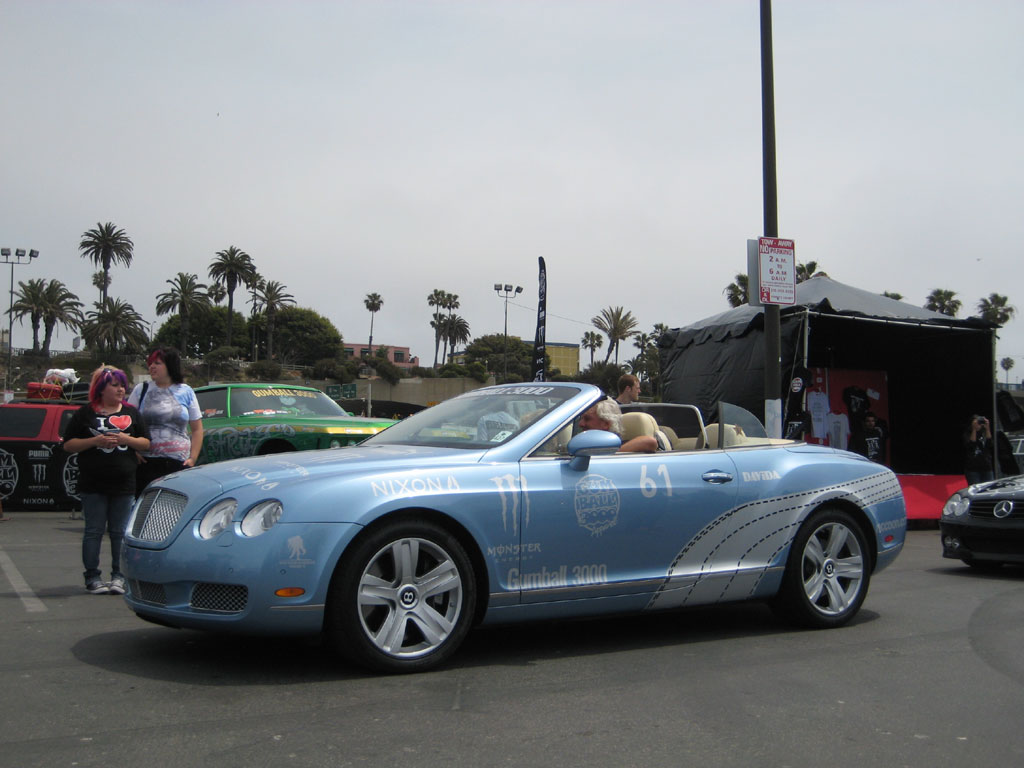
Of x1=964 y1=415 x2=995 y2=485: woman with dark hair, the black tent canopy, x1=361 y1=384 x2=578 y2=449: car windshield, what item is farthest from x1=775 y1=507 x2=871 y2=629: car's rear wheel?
x1=964 y1=415 x2=995 y2=485: woman with dark hair

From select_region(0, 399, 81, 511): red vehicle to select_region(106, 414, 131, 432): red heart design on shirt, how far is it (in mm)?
6673

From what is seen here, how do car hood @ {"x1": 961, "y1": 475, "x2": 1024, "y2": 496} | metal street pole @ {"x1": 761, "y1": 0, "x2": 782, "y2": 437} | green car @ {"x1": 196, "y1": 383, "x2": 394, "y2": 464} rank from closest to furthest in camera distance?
car hood @ {"x1": 961, "y1": 475, "x2": 1024, "y2": 496}
green car @ {"x1": 196, "y1": 383, "x2": 394, "y2": 464}
metal street pole @ {"x1": 761, "y1": 0, "x2": 782, "y2": 437}

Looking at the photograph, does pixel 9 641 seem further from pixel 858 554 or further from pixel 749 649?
pixel 858 554

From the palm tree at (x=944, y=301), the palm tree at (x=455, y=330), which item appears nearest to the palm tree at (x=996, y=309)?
the palm tree at (x=944, y=301)

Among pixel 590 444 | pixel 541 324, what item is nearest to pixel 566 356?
pixel 541 324

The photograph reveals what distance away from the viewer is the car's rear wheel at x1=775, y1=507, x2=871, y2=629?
566 centimetres

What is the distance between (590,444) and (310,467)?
1363mm

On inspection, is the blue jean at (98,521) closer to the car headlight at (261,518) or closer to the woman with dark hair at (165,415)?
the woman with dark hair at (165,415)

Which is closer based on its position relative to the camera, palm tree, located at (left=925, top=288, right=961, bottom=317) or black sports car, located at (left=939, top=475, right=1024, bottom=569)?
black sports car, located at (left=939, top=475, right=1024, bottom=569)

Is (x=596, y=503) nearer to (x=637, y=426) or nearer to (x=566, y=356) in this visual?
(x=637, y=426)

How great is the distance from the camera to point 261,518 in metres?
4.19

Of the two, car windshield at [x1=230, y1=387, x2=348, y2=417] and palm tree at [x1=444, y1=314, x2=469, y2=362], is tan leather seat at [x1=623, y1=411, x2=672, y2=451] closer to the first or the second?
car windshield at [x1=230, y1=387, x2=348, y2=417]

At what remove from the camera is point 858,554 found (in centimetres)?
600

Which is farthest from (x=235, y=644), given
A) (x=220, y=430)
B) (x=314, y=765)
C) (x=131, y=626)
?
(x=220, y=430)
